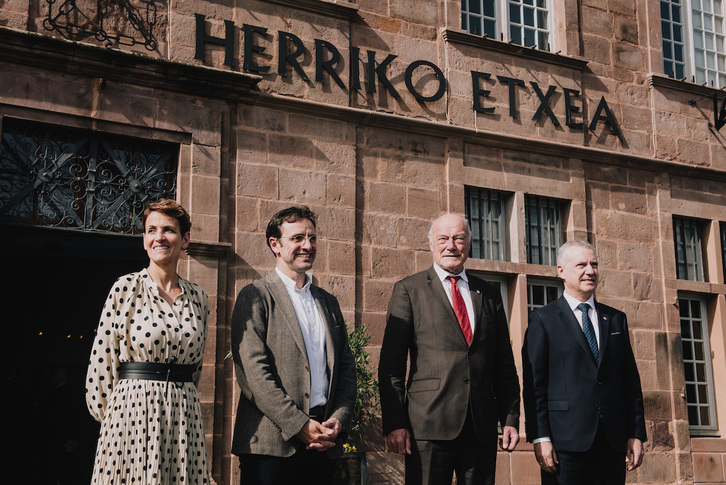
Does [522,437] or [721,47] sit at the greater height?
[721,47]

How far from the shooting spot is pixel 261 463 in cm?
401

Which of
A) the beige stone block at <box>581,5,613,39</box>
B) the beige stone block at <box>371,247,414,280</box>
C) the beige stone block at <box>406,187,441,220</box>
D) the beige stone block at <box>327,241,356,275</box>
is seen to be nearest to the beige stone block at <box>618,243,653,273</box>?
the beige stone block at <box>406,187,441,220</box>

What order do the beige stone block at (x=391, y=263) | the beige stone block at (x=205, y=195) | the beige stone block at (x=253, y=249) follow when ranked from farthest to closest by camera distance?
the beige stone block at (x=391, y=263)
the beige stone block at (x=253, y=249)
the beige stone block at (x=205, y=195)

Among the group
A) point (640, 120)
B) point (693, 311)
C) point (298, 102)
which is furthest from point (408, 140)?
point (693, 311)

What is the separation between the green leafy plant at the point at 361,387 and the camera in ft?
22.9

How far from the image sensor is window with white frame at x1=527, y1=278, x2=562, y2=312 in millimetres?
9094

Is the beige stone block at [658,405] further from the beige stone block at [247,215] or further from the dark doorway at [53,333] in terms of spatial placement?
the dark doorway at [53,333]

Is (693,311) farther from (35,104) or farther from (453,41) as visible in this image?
(35,104)

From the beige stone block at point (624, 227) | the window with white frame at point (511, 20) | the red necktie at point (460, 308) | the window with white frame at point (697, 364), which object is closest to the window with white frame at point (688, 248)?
the window with white frame at point (697, 364)

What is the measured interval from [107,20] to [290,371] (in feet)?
14.7

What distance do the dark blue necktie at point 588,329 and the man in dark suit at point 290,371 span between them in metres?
1.60

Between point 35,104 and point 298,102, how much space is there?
2375mm

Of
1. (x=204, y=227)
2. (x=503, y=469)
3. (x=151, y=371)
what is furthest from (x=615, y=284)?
(x=151, y=371)

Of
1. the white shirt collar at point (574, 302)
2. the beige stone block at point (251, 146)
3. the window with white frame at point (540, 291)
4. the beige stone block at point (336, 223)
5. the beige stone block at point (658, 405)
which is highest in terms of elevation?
the beige stone block at point (251, 146)
